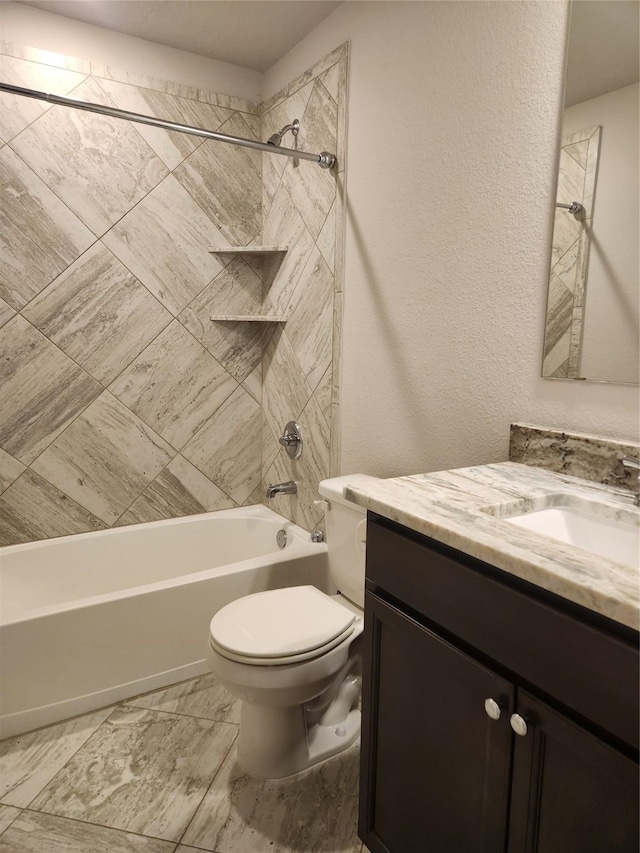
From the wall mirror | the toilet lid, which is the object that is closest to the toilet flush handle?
the toilet lid

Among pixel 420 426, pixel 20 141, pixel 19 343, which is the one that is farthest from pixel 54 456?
pixel 420 426

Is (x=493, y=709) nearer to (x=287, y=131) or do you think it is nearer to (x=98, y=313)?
(x=98, y=313)

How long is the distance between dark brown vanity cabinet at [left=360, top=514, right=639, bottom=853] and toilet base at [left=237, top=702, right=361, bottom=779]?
1.44ft

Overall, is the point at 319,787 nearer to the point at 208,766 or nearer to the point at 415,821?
the point at 208,766

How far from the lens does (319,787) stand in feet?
5.38

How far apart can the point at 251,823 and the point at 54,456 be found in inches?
64.2

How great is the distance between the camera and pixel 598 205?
1.28m

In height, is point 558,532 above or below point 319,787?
above

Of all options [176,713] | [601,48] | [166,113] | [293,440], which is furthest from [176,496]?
[601,48]

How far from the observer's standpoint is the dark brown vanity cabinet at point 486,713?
74cm

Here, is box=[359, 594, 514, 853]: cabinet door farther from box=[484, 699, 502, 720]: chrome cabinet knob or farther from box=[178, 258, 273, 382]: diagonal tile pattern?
box=[178, 258, 273, 382]: diagonal tile pattern

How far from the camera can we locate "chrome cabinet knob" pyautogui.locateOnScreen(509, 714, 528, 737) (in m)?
0.84

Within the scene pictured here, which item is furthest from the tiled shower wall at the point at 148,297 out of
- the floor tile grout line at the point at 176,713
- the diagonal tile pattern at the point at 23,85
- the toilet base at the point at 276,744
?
the toilet base at the point at 276,744

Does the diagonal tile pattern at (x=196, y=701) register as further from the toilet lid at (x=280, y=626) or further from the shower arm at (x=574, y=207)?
the shower arm at (x=574, y=207)
